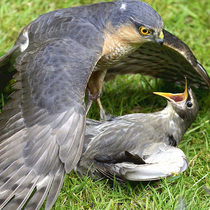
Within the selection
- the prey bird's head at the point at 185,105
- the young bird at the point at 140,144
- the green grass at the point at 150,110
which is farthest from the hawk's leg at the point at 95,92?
the prey bird's head at the point at 185,105

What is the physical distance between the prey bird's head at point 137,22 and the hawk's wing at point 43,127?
0.57m

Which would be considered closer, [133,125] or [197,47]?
[133,125]

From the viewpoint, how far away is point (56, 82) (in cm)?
406

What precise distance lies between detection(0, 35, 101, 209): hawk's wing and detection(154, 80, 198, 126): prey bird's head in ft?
3.81

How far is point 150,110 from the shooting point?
570 centimetres

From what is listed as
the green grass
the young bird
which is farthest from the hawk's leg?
the young bird

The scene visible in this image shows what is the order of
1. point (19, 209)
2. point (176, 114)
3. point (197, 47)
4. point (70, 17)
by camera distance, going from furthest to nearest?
point (197, 47)
point (176, 114)
point (70, 17)
point (19, 209)

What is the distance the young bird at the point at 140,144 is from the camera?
4.44 m

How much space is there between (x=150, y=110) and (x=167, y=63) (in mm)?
570

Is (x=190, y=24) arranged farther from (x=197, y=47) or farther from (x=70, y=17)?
(x=70, y=17)

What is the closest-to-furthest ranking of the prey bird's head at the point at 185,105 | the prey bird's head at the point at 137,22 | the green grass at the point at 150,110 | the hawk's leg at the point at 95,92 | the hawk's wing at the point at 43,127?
the hawk's wing at the point at 43,127 → the green grass at the point at 150,110 → the prey bird's head at the point at 137,22 → the prey bird's head at the point at 185,105 → the hawk's leg at the point at 95,92

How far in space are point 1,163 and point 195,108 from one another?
216cm

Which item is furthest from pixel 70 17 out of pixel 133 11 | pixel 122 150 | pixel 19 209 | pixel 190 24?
pixel 190 24

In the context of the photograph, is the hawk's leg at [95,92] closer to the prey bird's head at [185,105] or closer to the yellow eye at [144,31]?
the prey bird's head at [185,105]
